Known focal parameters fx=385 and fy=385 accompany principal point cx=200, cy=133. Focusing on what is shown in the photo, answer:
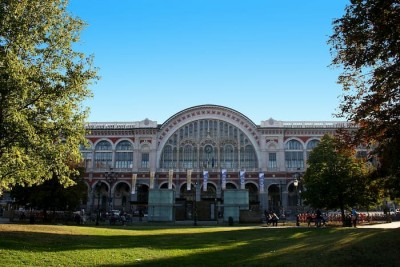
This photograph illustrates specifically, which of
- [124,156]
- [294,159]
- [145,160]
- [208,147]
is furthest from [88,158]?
[294,159]

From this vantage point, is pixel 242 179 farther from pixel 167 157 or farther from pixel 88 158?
pixel 88 158

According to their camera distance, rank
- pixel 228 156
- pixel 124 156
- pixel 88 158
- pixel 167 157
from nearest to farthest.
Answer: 1. pixel 228 156
2. pixel 167 157
3. pixel 88 158
4. pixel 124 156

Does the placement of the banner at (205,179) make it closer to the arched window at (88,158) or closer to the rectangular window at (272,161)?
the rectangular window at (272,161)

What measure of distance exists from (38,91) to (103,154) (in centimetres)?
5754

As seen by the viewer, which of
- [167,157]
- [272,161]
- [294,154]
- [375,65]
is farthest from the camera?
[167,157]

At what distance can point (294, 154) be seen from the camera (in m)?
76.8

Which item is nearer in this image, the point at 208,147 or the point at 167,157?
the point at 208,147

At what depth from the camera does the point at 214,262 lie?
16.4 metres

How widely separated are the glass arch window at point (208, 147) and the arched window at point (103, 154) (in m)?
10.8

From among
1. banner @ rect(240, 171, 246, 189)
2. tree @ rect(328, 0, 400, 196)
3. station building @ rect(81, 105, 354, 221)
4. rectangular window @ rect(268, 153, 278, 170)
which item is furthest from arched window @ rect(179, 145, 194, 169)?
tree @ rect(328, 0, 400, 196)

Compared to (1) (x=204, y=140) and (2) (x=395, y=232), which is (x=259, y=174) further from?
(2) (x=395, y=232)

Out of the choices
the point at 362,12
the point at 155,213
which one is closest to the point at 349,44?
the point at 362,12

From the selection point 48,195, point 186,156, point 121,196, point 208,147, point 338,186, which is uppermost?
point 208,147

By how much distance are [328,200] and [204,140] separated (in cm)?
3820
